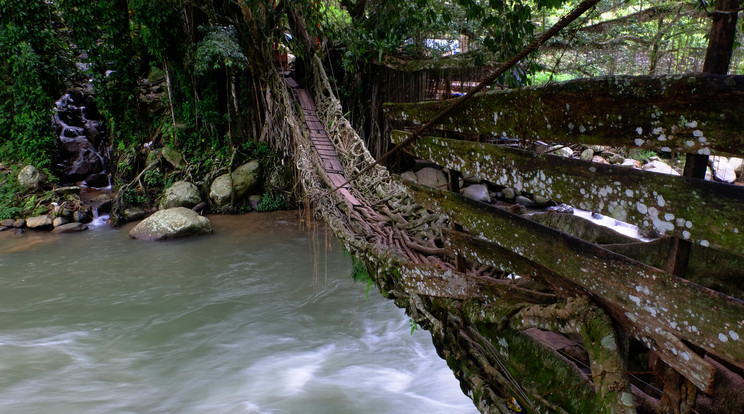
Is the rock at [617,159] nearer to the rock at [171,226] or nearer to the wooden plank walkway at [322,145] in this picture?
the wooden plank walkway at [322,145]

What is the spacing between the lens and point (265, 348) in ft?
14.2

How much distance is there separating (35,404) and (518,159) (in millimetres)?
3937

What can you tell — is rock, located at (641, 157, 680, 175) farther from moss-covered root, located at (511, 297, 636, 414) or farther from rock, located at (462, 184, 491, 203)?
moss-covered root, located at (511, 297, 636, 414)

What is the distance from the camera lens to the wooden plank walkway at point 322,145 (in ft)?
14.4

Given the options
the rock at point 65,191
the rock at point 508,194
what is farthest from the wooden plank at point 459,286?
the rock at point 65,191

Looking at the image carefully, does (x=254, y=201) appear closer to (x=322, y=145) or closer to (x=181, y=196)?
(x=181, y=196)

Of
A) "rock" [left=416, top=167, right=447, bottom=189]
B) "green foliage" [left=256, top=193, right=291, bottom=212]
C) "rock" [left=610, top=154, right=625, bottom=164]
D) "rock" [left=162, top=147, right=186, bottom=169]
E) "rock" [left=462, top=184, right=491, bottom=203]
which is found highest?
"rock" [left=610, top=154, right=625, bottom=164]

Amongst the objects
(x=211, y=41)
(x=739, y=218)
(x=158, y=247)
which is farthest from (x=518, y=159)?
(x=211, y=41)

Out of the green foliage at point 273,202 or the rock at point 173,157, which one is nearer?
the green foliage at point 273,202

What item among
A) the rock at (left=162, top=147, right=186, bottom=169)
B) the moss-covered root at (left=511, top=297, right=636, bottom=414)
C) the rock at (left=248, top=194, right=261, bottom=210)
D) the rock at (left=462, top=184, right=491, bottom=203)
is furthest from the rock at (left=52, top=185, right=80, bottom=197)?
the moss-covered root at (left=511, top=297, right=636, bottom=414)

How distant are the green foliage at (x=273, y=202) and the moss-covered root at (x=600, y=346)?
272 inches

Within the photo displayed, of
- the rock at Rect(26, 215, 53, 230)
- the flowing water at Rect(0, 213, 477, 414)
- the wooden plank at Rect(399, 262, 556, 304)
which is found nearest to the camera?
the wooden plank at Rect(399, 262, 556, 304)

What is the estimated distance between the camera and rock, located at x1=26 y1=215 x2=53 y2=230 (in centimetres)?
Result: 705

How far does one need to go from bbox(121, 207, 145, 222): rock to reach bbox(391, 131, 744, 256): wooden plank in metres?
7.35
